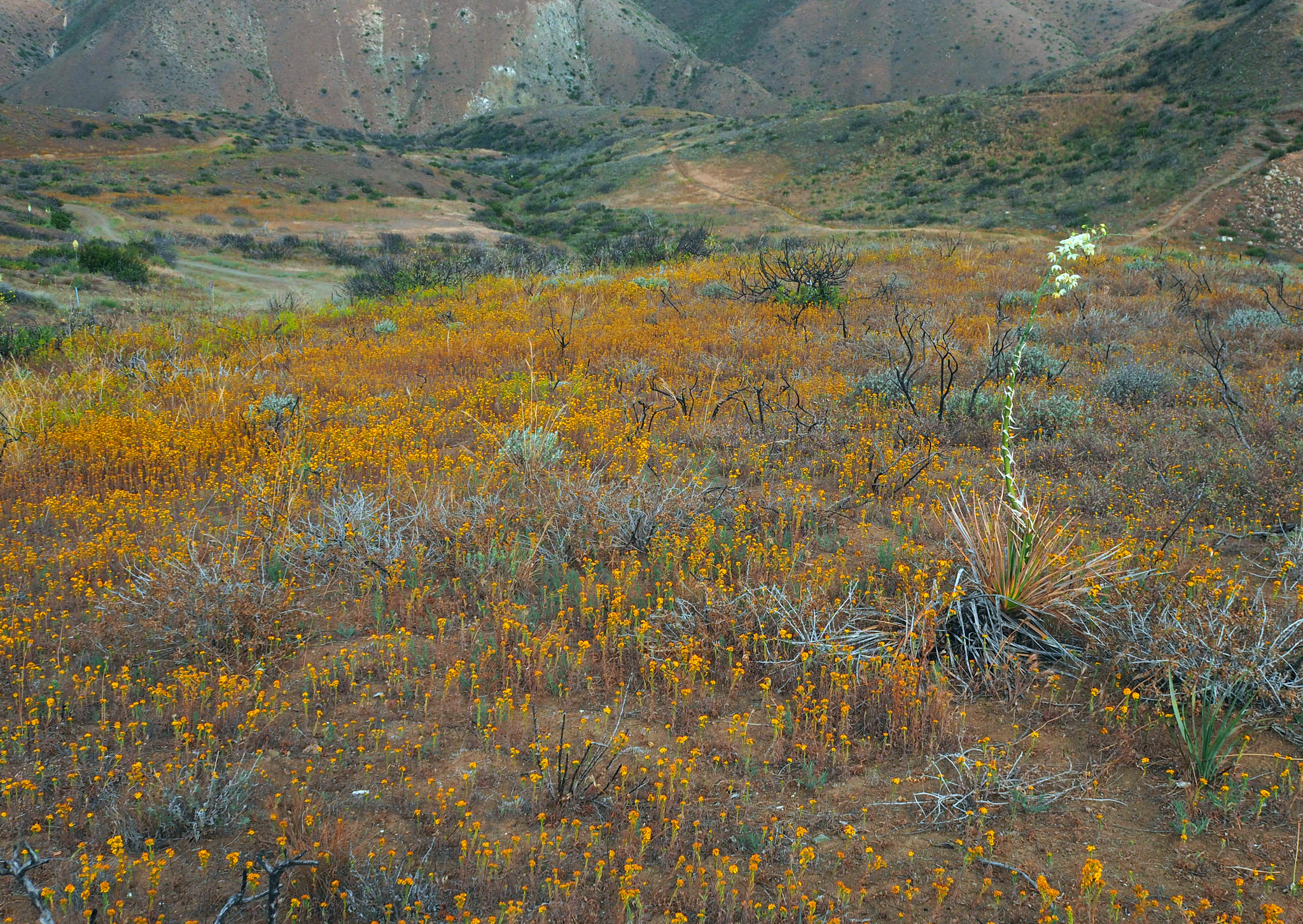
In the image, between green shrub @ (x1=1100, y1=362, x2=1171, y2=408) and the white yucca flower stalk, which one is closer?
the white yucca flower stalk

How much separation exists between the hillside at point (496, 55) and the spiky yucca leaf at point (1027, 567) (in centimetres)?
9920

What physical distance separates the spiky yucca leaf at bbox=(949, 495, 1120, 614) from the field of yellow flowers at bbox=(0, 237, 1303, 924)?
0.33ft

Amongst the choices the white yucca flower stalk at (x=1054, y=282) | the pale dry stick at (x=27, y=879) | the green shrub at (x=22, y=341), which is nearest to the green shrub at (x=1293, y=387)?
the white yucca flower stalk at (x=1054, y=282)

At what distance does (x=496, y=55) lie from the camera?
103000mm

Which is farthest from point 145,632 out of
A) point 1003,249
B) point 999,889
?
point 1003,249

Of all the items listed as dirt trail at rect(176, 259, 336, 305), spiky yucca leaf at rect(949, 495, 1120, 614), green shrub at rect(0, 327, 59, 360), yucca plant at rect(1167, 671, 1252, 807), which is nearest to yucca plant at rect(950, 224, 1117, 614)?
spiky yucca leaf at rect(949, 495, 1120, 614)

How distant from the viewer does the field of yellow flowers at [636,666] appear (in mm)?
2562

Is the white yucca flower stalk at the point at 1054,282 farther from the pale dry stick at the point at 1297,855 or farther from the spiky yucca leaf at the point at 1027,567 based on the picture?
the pale dry stick at the point at 1297,855

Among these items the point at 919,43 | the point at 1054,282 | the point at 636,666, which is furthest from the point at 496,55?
the point at 636,666

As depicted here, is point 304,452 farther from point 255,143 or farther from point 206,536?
point 255,143

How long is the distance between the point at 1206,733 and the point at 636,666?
7.49ft

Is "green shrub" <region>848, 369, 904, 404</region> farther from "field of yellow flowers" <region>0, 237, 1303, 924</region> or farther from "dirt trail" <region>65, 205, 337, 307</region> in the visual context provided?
"dirt trail" <region>65, 205, 337, 307</region>

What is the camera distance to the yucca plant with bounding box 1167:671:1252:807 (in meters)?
2.86

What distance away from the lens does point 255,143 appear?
2261 inches
